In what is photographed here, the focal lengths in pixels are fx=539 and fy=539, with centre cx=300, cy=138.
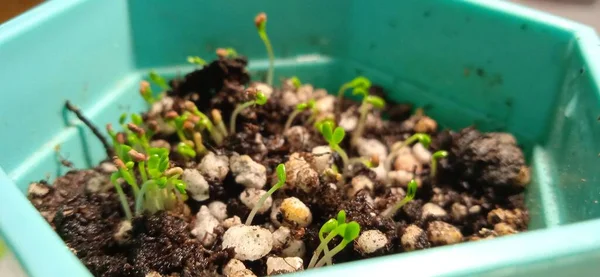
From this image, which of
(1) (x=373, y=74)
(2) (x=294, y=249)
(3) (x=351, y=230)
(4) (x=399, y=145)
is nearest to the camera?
(3) (x=351, y=230)

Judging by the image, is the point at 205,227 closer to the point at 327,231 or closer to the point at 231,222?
the point at 231,222

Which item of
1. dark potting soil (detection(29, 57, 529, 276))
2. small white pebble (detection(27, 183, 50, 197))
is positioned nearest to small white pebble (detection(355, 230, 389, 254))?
dark potting soil (detection(29, 57, 529, 276))

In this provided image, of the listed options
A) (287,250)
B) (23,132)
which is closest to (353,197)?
(287,250)

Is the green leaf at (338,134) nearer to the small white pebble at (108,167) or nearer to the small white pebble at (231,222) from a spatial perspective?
the small white pebble at (231,222)

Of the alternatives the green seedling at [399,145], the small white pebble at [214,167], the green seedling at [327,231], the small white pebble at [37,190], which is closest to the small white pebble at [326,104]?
the green seedling at [399,145]

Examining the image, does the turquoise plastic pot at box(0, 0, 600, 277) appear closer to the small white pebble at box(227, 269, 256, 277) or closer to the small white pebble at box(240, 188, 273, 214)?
the small white pebble at box(227, 269, 256, 277)

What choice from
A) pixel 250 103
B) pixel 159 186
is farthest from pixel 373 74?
pixel 159 186

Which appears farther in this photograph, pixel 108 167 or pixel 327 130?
pixel 108 167
